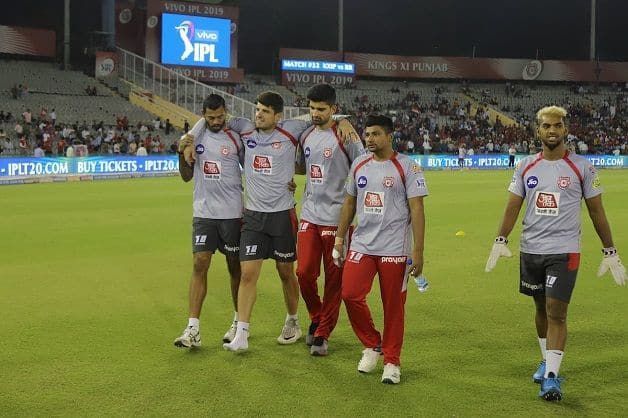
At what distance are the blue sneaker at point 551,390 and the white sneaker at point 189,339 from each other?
2.92 m

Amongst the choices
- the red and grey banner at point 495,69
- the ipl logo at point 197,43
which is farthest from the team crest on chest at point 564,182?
the red and grey banner at point 495,69

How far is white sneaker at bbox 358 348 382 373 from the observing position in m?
6.20

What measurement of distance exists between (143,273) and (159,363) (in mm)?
4475

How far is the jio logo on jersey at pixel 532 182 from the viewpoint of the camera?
5.75 metres

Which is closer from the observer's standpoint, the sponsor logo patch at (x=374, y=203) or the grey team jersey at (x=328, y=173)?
→ the sponsor logo patch at (x=374, y=203)

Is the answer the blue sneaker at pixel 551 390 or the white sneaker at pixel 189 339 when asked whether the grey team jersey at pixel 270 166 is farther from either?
the blue sneaker at pixel 551 390

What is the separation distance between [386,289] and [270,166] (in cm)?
162

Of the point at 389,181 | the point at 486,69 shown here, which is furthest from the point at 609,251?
the point at 486,69

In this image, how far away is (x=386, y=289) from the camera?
6.08 metres

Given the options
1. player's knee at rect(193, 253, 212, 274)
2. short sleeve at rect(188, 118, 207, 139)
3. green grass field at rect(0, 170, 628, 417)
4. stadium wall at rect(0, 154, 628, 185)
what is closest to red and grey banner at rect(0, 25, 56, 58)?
stadium wall at rect(0, 154, 628, 185)

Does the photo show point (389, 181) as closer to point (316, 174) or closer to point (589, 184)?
point (316, 174)

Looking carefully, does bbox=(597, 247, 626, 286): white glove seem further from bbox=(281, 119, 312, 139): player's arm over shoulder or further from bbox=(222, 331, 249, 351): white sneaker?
bbox=(222, 331, 249, 351): white sneaker

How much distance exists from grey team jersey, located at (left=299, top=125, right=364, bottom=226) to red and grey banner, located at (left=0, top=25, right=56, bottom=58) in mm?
44376

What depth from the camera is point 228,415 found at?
5188 millimetres
